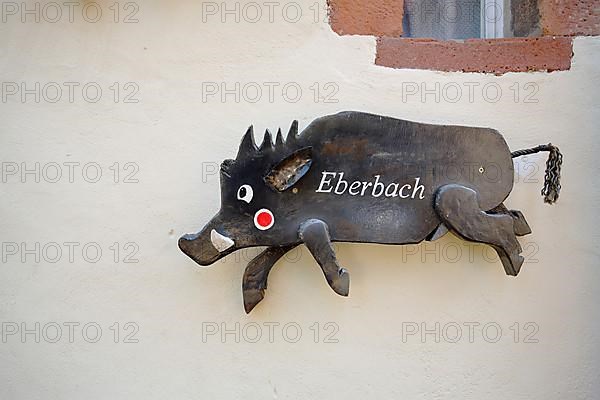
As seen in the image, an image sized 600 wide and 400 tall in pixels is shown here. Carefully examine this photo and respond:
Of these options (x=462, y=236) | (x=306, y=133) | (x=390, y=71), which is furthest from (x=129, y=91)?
(x=462, y=236)

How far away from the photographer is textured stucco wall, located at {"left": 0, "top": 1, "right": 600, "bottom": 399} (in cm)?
162

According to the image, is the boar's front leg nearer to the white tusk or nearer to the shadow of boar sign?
the shadow of boar sign

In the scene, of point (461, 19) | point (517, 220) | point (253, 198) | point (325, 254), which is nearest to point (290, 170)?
point (253, 198)

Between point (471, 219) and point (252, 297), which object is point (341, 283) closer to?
point (252, 297)

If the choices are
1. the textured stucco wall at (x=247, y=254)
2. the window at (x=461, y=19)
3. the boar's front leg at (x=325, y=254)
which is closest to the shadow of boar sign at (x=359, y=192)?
the boar's front leg at (x=325, y=254)

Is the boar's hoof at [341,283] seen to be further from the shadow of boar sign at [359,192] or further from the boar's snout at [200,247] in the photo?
the boar's snout at [200,247]

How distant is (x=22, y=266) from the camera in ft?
5.39

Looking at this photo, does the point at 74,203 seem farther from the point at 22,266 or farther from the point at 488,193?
the point at 488,193

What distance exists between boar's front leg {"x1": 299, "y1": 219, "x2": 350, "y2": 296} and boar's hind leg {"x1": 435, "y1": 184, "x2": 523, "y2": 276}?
0.95 ft

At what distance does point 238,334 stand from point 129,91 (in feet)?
2.33

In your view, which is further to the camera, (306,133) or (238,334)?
(238,334)

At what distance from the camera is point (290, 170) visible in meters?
1.50

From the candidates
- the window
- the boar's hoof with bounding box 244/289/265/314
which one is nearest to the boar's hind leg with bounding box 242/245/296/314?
the boar's hoof with bounding box 244/289/265/314

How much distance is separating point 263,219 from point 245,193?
0.25 ft
